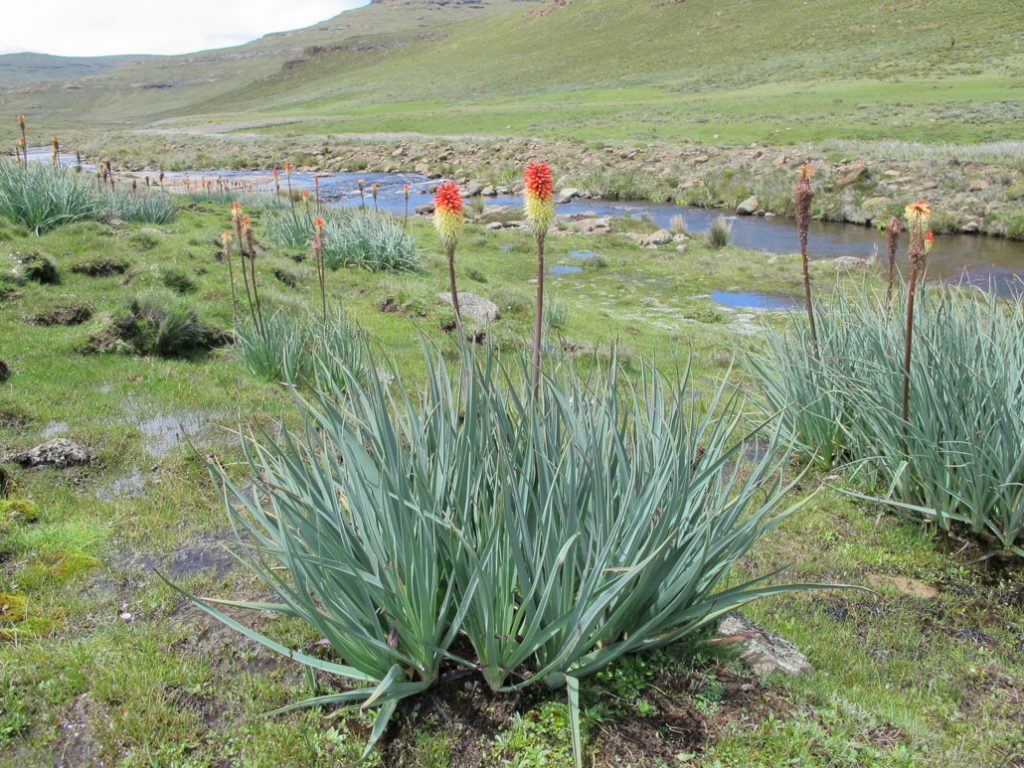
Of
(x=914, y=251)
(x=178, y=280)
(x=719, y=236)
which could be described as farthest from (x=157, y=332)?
(x=719, y=236)

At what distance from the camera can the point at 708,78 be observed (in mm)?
73188

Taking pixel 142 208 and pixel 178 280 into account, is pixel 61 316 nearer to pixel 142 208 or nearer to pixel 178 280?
pixel 178 280

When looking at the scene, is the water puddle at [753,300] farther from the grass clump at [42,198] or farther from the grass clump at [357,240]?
the grass clump at [42,198]

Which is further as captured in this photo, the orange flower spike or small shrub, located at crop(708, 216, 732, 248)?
small shrub, located at crop(708, 216, 732, 248)

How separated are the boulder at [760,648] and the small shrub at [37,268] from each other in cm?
940

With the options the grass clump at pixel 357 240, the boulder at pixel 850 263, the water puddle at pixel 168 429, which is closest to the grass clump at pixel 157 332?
the water puddle at pixel 168 429

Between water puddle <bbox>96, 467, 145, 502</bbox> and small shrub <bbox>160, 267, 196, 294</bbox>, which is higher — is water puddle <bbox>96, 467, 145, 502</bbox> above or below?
below

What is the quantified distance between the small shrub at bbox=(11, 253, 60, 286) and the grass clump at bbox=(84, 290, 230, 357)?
194 cm

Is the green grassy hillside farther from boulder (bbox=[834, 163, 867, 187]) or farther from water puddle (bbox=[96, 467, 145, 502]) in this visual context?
water puddle (bbox=[96, 467, 145, 502])

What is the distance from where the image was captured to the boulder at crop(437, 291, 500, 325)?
428 inches

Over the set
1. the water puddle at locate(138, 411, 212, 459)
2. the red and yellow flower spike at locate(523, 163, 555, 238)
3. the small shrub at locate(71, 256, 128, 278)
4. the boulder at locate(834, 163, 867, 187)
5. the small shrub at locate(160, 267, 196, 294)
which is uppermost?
the boulder at locate(834, 163, 867, 187)

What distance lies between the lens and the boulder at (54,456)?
5367mm

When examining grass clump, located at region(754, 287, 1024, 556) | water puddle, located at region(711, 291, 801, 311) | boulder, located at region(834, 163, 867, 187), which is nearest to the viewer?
grass clump, located at region(754, 287, 1024, 556)

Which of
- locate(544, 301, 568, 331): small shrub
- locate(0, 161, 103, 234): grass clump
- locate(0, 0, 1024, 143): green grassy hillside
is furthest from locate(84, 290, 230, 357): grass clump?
locate(0, 0, 1024, 143): green grassy hillside
